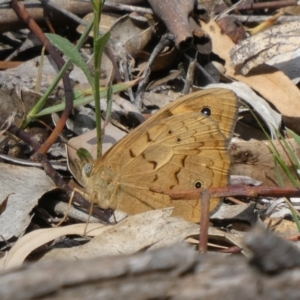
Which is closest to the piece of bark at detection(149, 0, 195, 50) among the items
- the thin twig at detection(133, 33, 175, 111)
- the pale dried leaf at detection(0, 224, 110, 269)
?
the thin twig at detection(133, 33, 175, 111)

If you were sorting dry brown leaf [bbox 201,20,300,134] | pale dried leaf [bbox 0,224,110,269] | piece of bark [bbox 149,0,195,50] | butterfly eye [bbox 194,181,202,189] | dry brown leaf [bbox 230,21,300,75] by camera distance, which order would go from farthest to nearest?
dry brown leaf [bbox 230,21,300,75] < piece of bark [bbox 149,0,195,50] < dry brown leaf [bbox 201,20,300,134] < butterfly eye [bbox 194,181,202,189] < pale dried leaf [bbox 0,224,110,269]

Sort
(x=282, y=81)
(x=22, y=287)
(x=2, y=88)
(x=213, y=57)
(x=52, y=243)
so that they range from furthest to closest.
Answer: (x=213, y=57), (x=282, y=81), (x=2, y=88), (x=52, y=243), (x=22, y=287)

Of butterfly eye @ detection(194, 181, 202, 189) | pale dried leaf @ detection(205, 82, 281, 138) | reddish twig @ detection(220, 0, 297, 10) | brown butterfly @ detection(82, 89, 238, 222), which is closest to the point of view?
brown butterfly @ detection(82, 89, 238, 222)

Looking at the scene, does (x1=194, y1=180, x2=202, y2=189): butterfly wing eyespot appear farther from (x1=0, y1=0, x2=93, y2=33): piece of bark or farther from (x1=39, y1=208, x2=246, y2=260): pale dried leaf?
(x1=0, y1=0, x2=93, y2=33): piece of bark

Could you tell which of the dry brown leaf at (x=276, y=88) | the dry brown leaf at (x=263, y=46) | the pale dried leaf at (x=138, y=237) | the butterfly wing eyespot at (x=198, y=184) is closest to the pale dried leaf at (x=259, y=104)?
the dry brown leaf at (x=276, y=88)

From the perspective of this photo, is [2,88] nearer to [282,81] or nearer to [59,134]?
[59,134]

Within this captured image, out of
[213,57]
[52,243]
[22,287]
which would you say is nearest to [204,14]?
[213,57]
